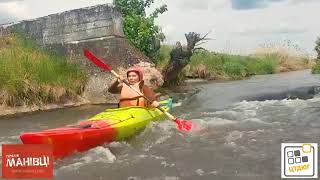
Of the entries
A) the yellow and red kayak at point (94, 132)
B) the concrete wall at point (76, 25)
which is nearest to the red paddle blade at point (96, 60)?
the yellow and red kayak at point (94, 132)

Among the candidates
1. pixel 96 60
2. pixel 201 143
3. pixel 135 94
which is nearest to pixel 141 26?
pixel 96 60

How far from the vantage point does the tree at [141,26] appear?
583 inches

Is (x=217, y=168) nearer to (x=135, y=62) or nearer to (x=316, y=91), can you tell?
(x=135, y=62)

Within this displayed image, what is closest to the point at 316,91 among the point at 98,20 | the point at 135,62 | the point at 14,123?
the point at 135,62

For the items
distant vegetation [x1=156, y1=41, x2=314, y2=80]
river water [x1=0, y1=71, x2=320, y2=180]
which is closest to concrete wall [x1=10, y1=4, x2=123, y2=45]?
river water [x1=0, y1=71, x2=320, y2=180]

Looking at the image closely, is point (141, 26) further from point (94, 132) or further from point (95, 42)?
point (94, 132)

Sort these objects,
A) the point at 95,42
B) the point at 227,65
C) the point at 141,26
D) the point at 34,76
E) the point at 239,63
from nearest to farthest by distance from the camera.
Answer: the point at 34,76 < the point at 95,42 < the point at 141,26 < the point at 227,65 < the point at 239,63

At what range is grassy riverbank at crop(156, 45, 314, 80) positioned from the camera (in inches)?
855

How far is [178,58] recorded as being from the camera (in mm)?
15930

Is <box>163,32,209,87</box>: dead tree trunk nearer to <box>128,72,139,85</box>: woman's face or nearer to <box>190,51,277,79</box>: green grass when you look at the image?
<box>190,51,277,79</box>: green grass

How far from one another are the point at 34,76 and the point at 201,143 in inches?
227

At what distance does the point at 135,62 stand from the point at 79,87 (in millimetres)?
1755

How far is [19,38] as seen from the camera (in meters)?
13.8

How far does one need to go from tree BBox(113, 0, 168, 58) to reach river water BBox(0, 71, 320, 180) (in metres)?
3.86
